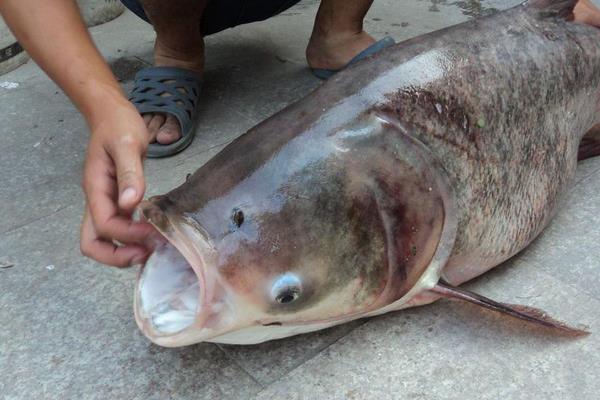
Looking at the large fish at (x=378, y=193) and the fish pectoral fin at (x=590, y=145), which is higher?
the large fish at (x=378, y=193)

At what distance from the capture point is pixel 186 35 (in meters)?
2.91

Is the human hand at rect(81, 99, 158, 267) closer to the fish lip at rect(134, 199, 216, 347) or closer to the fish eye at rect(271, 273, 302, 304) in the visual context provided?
the fish lip at rect(134, 199, 216, 347)

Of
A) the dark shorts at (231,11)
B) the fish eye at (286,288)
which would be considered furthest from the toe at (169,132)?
the fish eye at (286,288)

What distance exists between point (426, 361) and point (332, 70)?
181 cm

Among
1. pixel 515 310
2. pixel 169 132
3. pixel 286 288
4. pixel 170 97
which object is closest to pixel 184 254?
pixel 286 288

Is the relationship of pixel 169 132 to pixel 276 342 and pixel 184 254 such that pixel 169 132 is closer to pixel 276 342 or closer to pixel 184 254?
pixel 276 342

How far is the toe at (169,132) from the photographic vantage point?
2.54 meters

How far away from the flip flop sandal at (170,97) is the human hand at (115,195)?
1.07m

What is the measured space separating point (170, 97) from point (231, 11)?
550 mm

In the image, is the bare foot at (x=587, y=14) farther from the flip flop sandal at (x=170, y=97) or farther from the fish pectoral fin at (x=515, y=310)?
the flip flop sandal at (x=170, y=97)

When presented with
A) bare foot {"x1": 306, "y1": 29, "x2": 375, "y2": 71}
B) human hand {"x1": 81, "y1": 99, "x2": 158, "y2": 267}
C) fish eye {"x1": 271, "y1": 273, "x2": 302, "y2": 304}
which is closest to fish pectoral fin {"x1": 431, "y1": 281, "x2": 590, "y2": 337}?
fish eye {"x1": 271, "y1": 273, "x2": 302, "y2": 304}

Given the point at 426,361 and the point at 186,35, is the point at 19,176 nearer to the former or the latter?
the point at 186,35

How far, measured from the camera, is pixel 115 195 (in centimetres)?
143

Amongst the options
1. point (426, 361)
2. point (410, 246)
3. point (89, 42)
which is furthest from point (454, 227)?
point (89, 42)
